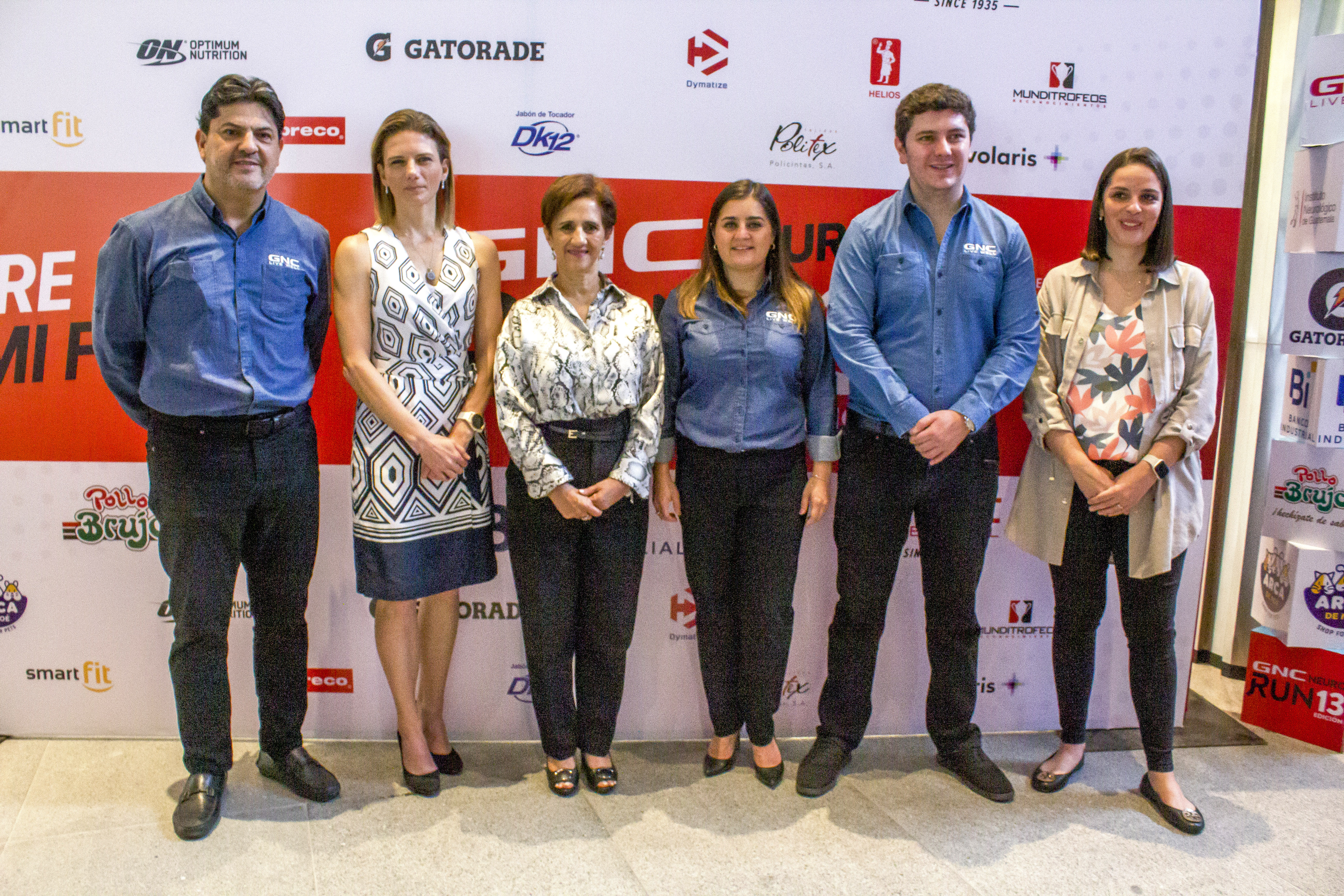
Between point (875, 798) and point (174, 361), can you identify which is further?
point (875, 798)

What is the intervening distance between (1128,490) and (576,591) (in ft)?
5.13

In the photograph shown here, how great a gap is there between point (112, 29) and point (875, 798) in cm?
331

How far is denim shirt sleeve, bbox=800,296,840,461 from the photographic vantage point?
2502 mm

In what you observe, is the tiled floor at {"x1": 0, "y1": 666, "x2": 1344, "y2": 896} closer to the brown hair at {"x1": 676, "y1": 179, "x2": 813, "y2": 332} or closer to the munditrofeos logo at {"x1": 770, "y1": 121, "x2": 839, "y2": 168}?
the brown hair at {"x1": 676, "y1": 179, "x2": 813, "y2": 332}

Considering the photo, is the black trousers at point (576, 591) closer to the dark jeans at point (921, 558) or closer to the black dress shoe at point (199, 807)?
the dark jeans at point (921, 558)

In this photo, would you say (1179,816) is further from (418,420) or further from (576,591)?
(418,420)

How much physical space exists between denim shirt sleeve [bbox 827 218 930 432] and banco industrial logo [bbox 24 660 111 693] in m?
2.63

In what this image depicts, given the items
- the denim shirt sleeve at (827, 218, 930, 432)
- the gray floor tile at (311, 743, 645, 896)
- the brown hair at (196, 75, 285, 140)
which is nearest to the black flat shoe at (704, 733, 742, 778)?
the gray floor tile at (311, 743, 645, 896)

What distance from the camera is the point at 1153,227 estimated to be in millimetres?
2404

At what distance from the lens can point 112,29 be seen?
2.66m

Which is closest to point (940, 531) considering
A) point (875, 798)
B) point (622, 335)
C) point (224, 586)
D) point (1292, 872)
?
point (875, 798)

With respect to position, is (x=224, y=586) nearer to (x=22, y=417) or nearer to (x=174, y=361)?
(x=174, y=361)

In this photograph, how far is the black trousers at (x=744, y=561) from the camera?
2.46 m

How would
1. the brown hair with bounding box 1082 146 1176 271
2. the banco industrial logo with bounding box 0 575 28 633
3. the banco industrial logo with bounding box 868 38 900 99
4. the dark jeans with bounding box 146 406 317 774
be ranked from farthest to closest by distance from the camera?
the banco industrial logo with bounding box 0 575 28 633
the banco industrial logo with bounding box 868 38 900 99
the brown hair with bounding box 1082 146 1176 271
the dark jeans with bounding box 146 406 317 774
